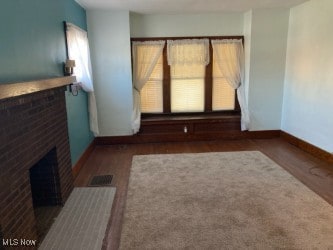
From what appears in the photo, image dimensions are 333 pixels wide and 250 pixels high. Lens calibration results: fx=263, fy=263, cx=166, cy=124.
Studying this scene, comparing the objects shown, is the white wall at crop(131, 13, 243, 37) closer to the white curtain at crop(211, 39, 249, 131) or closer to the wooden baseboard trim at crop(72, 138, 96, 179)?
the white curtain at crop(211, 39, 249, 131)

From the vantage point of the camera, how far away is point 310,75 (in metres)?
4.21

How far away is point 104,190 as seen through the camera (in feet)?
10.2

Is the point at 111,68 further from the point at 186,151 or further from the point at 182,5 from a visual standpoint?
the point at 186,151

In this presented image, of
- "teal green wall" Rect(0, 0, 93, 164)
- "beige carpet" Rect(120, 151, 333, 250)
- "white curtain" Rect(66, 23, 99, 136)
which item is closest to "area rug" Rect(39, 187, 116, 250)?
"beige carpet" Rect(120, 151, 333, 250)

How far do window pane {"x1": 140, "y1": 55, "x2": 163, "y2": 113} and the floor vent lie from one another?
6.46 feet

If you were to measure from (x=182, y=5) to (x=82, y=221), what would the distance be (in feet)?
11.2

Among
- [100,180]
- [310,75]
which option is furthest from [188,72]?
[100,180]

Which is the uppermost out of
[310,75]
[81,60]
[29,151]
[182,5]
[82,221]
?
[182,5]

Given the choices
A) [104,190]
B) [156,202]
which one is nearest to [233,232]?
[156,202]

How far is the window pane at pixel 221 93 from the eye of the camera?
5.16m

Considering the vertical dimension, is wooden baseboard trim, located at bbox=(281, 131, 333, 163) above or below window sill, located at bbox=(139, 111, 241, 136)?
below

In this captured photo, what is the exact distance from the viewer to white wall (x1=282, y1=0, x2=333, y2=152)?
380 centimetres

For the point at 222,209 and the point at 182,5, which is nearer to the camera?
the point at 222,209

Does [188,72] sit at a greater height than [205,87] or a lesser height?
greater
